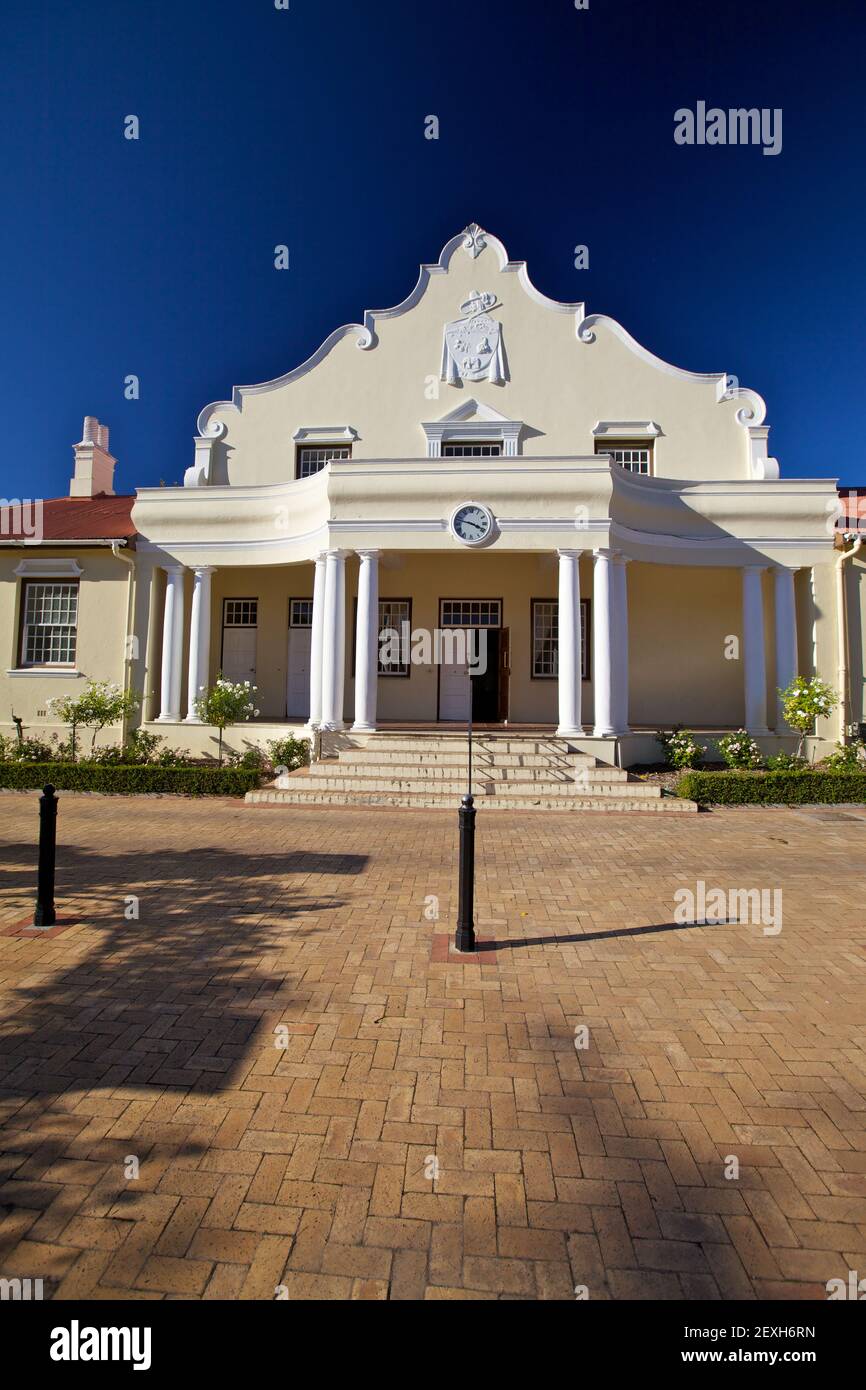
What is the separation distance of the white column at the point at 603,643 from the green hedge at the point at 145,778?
6746 millimetres

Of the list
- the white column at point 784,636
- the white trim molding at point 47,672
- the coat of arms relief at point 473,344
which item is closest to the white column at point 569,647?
the white column at point 784,636

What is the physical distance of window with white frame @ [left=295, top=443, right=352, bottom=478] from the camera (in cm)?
1748

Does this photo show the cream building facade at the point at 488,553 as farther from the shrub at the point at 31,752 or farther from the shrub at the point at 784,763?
the shrub at the point at 31,752

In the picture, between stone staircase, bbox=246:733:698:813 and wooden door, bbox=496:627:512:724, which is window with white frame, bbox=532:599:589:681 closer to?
wooden door, bbox=496:627:512:724

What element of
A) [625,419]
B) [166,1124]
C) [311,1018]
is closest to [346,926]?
[311,1018]

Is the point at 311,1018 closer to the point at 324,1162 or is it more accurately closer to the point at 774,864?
the point at 324,1162

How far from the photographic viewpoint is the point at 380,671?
1702cm

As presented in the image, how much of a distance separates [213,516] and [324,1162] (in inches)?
599

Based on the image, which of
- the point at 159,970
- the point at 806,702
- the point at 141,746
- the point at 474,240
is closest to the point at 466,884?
the point at 159,970

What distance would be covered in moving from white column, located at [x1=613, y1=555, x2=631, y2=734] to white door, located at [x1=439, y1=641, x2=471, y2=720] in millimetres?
4279

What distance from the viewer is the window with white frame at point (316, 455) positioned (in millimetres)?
17484

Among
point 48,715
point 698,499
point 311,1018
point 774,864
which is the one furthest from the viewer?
point 48,715

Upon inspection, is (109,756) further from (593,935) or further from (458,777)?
(593,935)

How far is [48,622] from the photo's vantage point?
16.4 m
